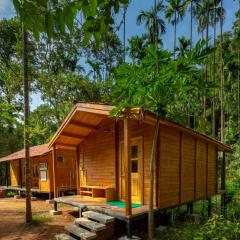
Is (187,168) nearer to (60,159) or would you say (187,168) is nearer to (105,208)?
(105,208)

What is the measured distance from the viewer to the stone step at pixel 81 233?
6.60 metres

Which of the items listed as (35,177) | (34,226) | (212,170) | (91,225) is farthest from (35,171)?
(91,225)

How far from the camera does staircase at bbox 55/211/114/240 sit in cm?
682

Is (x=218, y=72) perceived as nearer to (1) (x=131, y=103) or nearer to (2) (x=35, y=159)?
(2) (x=35, y=159)

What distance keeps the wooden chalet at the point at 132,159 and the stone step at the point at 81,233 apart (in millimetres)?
846

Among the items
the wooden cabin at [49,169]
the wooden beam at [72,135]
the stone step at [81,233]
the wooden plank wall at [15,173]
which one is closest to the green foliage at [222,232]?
→ the stone step at [81,233]

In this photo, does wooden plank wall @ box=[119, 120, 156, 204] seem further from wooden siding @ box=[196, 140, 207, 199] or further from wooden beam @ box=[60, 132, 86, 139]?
wooden beam @ box=[60, 132, 86, 139]

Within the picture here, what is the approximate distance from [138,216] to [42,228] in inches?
132

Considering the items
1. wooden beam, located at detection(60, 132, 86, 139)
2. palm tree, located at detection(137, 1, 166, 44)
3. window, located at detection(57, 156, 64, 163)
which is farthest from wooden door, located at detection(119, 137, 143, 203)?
palm tree, located at detection(137, 1, 166, 44)

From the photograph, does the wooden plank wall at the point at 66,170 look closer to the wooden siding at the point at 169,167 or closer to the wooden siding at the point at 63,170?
the wooden siding at the point at 63,170

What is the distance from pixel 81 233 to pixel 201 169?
5766 mm

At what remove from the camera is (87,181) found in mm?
11203

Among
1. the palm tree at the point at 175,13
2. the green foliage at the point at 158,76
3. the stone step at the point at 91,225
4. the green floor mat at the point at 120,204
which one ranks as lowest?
the stone step at the point at 91,225

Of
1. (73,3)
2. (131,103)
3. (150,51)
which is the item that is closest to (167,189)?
(131,103)
